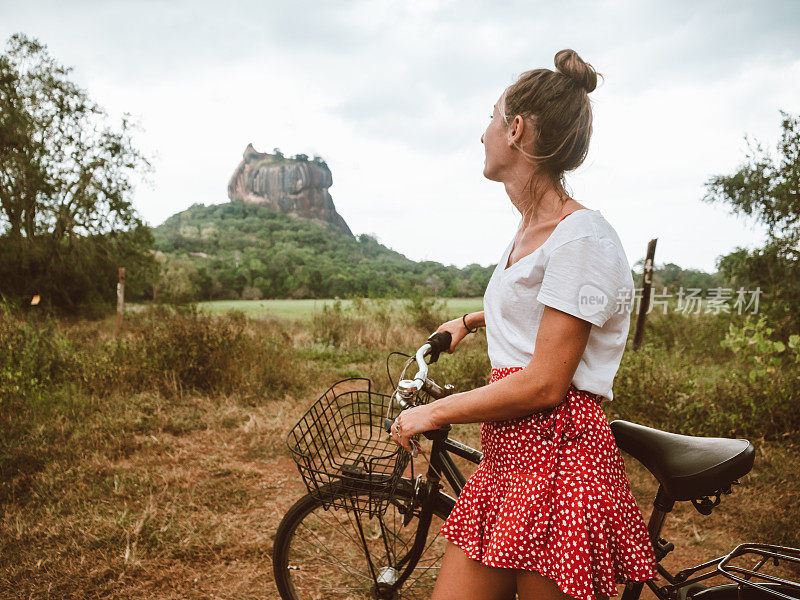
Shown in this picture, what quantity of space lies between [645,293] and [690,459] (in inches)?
277

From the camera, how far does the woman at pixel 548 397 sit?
1219mm

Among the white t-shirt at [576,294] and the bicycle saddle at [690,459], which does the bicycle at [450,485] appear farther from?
the white t-shirt at [576,294]

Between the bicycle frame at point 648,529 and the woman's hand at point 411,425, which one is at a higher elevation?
the woman's hand at point 411,425

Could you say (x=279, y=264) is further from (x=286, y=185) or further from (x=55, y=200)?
(x=286, y=185)

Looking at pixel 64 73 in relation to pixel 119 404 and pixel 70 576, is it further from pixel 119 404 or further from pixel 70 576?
pixel 70 576

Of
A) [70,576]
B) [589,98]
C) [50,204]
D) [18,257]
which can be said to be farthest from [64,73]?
[589,98]

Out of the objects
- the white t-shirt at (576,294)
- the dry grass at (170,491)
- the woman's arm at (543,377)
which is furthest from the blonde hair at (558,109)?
the dry grass at (170,491)

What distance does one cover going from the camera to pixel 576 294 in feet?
3.91

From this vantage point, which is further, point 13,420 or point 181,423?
point 181,423

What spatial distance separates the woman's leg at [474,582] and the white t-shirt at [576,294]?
540 mm

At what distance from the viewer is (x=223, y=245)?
44.1m

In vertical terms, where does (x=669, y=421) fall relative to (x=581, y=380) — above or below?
below

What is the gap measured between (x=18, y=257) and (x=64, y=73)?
311 inches

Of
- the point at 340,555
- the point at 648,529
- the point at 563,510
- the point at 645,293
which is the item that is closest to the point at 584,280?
the point at 563,510
